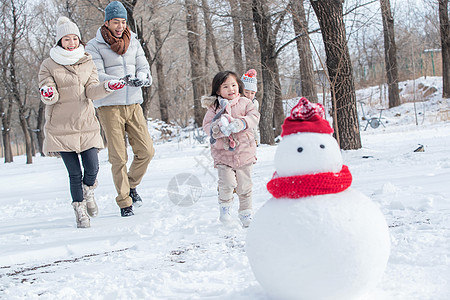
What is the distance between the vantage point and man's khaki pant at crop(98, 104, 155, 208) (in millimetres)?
4559

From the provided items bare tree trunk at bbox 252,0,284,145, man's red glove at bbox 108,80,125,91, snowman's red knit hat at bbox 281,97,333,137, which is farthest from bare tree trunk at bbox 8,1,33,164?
snowman's red knit hat at bbox 281,97,333,137

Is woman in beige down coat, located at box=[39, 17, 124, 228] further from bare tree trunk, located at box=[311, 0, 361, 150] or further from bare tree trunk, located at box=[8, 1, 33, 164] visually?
bare tree trunk, located at box=[8, 1, 33, 164]

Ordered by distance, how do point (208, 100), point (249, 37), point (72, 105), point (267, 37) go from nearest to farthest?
point (208, 100)
point (72, 105)
point (267, 37)
point (249, 37)

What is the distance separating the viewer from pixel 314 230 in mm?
1696

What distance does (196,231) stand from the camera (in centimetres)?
367

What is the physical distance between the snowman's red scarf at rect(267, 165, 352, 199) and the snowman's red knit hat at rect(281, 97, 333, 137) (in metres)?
0.23

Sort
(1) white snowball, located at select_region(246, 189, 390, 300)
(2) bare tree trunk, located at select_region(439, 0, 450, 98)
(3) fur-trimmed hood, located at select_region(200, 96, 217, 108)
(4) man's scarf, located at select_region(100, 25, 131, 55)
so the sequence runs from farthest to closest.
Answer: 1. (2) bare tree trunk, located at select_region(439, 0, 450, 98)
2. (4) man's scarf, located at select_region(100, 25, 131, 55)
3. (3) fur-trimmed hood, located at select_region(200, 96, 217, 108)
4. (1) white snowball, located at select_region(246, 189, 390, 300)

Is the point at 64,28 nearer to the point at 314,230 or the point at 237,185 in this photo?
the point at 237,185

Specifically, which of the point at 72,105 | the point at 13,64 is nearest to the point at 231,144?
the point at 72,105

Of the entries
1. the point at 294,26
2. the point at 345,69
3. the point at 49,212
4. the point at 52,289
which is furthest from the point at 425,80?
the point at 52,289

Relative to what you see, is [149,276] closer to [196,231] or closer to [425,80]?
[196,231]

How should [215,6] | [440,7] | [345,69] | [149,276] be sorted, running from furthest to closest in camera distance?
[440,7] < [215,6] < [345,69] < [149,276]

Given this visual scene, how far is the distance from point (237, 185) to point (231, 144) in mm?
399

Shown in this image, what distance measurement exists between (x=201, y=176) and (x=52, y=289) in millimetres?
5068
